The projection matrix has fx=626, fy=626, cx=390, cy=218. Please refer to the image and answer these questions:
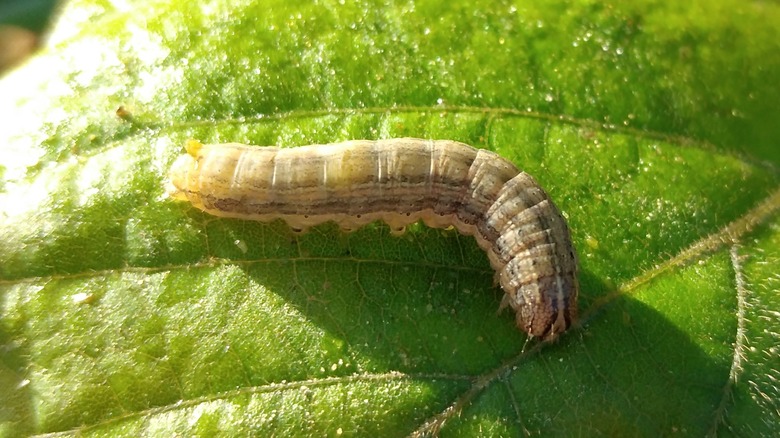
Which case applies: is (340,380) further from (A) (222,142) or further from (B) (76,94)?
(B) (76,94)

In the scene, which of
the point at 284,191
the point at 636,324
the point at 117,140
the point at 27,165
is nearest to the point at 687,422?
the point at 636,324

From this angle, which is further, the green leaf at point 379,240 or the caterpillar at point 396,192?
the caterpillar at point 396,192

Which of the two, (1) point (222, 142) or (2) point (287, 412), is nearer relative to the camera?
(2) point (287, 412)

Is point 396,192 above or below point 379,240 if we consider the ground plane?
above

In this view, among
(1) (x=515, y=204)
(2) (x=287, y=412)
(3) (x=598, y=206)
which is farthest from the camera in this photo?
(3) (x=598, y=206)
